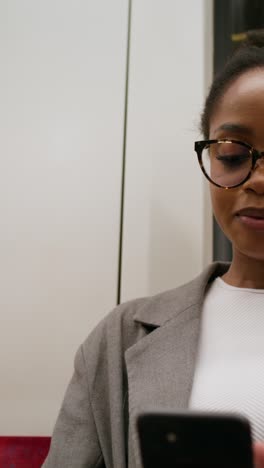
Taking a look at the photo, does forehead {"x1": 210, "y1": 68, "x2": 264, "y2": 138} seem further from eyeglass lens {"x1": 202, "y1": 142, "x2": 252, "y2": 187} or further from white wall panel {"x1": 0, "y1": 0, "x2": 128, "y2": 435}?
white wall panel {"x1": 0, "y1": 0, "x2": 128, "y2": 435}

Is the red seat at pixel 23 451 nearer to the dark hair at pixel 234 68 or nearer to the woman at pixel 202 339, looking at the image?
the woman at pixel 202 339

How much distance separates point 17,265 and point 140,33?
65cm

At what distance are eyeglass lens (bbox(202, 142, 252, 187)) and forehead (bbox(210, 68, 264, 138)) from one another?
0.03 m

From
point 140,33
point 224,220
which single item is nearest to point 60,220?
point 224,220

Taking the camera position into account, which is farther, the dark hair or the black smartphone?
the dark hair

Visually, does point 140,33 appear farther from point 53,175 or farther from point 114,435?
point 114,435

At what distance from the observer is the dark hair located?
0.59 metres

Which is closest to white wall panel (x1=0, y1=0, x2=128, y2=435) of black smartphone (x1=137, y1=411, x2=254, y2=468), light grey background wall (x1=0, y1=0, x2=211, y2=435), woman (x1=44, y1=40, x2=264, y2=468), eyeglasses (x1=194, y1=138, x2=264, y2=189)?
light grey background wall (x1=0, y1=0, x2=211, y2=435)

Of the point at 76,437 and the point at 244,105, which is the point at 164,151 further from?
the point at 76,437

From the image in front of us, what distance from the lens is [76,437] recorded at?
0.55 metres

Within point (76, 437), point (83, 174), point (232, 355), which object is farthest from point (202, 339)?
point (83, 174)

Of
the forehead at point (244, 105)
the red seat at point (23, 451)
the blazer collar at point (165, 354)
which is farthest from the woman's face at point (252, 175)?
the red seat at point (23, 451)

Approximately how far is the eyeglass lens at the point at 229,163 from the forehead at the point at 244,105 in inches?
1.1

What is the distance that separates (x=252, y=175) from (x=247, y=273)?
177mm
